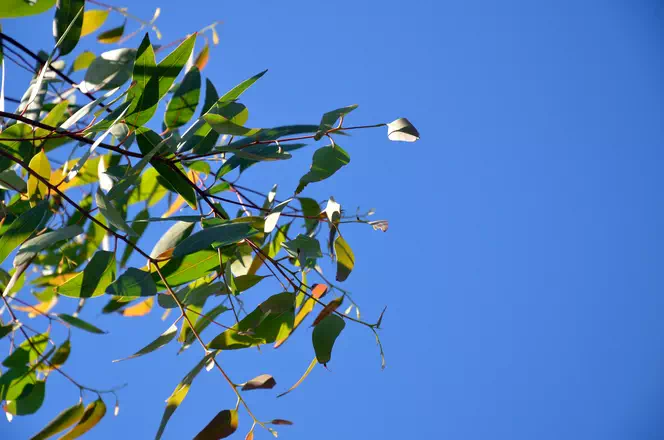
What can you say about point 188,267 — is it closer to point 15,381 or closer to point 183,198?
point 183,198

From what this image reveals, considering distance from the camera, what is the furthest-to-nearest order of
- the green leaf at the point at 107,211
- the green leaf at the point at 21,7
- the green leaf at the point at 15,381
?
the green leaf at the point at 15,381 → the green leaf at the point at 21,7 → the green leaf at the point at 107,211

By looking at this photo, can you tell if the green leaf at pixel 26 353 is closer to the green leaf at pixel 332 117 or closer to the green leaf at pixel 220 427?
the green leaf at pixel 220 427

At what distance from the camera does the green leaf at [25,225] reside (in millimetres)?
351

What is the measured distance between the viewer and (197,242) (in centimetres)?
31

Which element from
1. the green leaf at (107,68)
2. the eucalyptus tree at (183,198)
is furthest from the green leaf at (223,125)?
the green leaf at (107,68)

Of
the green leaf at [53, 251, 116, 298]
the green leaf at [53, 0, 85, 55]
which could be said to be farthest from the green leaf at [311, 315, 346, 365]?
the green leaf at [53, 0, 85, 55]

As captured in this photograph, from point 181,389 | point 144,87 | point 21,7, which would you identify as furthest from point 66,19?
point 181,389

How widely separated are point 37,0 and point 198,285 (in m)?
0.20

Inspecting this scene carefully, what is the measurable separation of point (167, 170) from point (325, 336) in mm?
125

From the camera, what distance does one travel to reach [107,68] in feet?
1.38

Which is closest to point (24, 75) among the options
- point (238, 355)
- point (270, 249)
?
point (238, 355)

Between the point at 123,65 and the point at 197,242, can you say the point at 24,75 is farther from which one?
the point at 197,242

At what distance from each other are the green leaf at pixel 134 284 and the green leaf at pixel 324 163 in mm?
91

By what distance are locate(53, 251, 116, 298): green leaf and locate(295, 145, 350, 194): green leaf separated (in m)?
0.12
